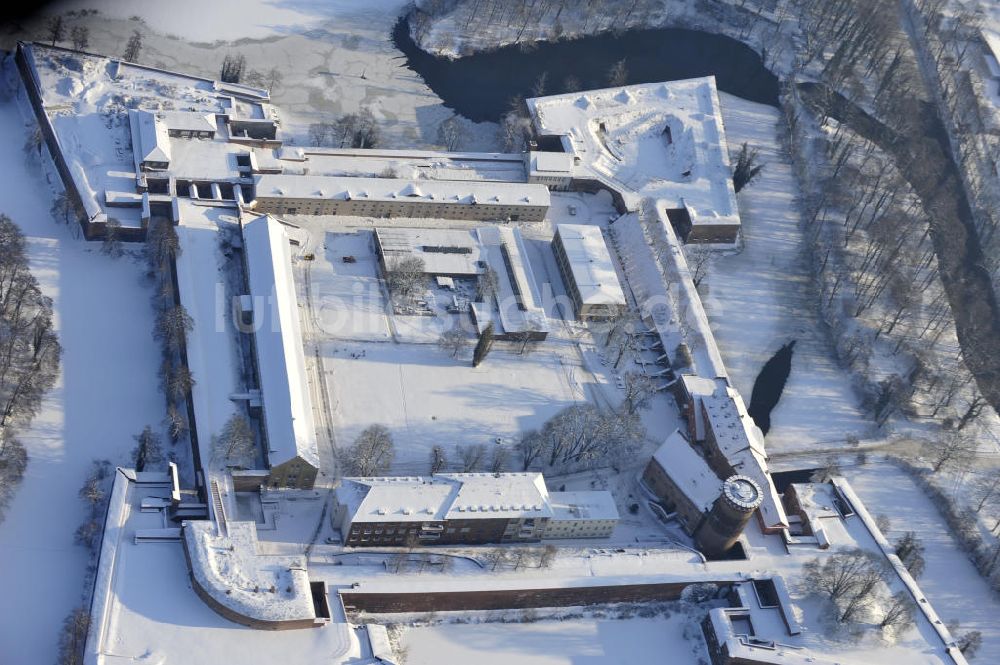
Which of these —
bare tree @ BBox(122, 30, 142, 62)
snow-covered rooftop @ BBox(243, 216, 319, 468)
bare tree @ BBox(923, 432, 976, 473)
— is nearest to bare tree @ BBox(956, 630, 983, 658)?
bare tree @ BBox(923, 432, 976, 473)

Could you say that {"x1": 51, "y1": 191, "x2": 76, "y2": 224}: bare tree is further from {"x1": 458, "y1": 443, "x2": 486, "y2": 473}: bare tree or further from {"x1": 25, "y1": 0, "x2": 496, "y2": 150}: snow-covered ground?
{"x1": 458, "y1": 443, "x2": 486, "y2": 473}: bare tree

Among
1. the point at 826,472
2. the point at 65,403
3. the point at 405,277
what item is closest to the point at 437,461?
the point at 405,277

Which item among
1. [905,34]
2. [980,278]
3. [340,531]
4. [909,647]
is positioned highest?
[905,34]

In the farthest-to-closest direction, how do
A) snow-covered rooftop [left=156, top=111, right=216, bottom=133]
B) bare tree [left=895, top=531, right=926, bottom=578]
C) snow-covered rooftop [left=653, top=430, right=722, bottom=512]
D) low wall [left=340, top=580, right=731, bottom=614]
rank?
snow-covered rooftop [left=156, top=111, right=216, bottom=133] < bare tree [left=895, top=531, right=926, bottom=578] < snow-covered rooftop [left=653, top=430, right=722, bottom=512] < low wall [left=340, top=580, right=731, bottom=614]

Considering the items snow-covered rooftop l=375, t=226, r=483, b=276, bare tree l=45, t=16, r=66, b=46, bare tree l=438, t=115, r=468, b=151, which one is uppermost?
bare tree l=45, t=16, r=66, b=46

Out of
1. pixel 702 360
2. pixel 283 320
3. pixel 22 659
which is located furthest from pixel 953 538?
pixel 22 659

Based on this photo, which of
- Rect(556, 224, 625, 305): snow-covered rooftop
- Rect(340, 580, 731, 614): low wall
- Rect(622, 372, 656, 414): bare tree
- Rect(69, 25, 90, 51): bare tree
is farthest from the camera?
Rect(69, 25, 90, 51): bare tree

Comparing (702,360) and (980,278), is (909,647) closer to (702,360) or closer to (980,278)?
(702,360)
